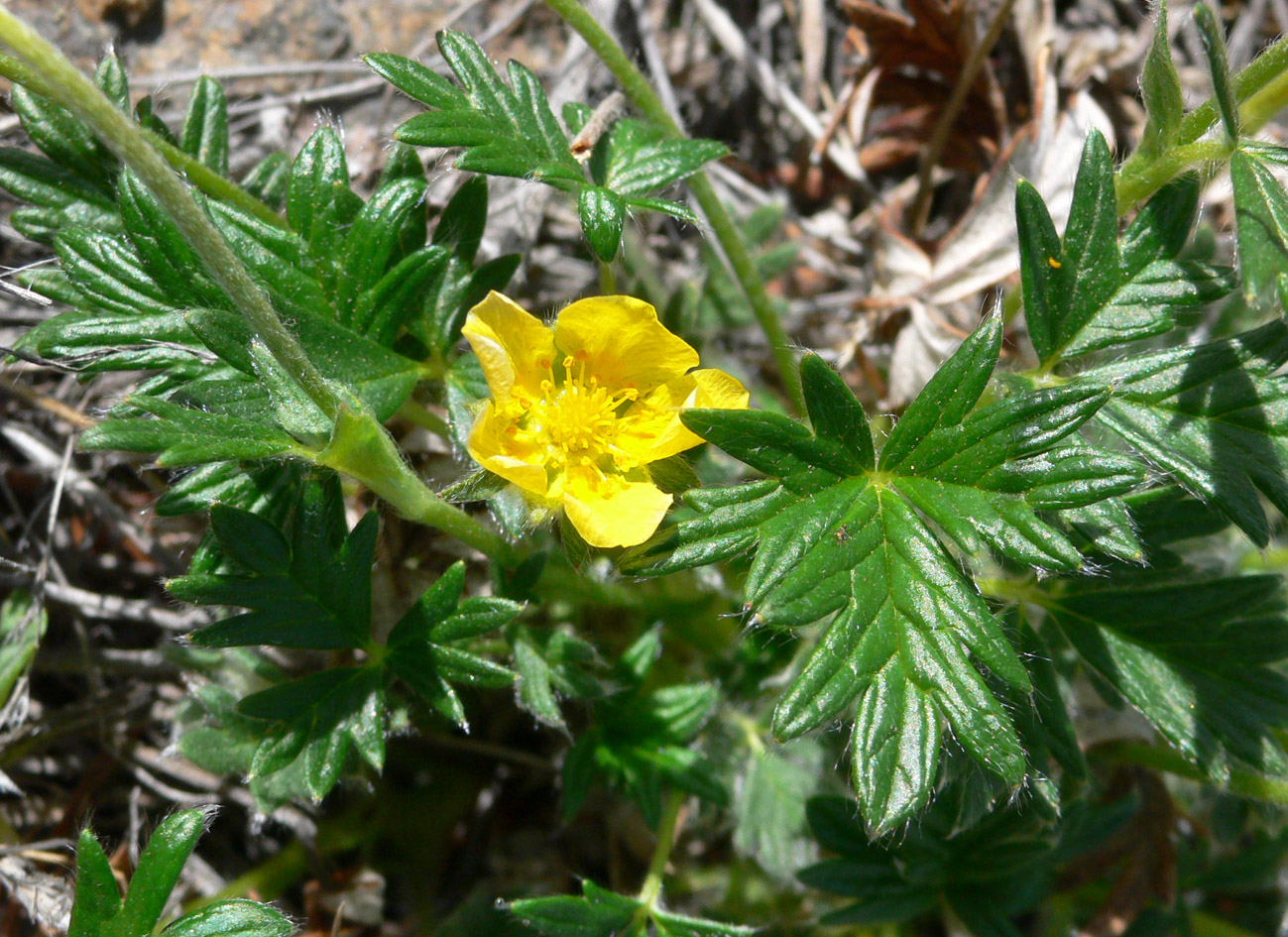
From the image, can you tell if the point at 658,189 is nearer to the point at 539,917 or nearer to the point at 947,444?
the point at 947,444

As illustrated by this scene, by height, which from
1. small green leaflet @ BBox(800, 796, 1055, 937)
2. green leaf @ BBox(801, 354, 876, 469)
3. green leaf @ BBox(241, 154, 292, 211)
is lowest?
small green leaflet @ BBox(800, 796, 1055, 937)

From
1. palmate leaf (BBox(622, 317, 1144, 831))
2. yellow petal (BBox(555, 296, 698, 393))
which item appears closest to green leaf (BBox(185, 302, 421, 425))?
yellow petal (BBox(555, 296, 698, 393))

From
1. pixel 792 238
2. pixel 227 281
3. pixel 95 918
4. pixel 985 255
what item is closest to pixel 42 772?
pixel 95 918

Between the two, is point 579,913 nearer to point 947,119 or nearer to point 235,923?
point 235,923

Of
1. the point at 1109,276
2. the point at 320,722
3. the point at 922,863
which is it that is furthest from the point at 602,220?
the point at 922,863

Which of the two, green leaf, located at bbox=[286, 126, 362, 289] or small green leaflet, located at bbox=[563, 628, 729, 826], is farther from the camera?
small green leaflet, located at bbox=[563, 628, 729, 826]

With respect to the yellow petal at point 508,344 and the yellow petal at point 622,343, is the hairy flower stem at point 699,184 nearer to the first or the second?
the yellow petal at point 622,343

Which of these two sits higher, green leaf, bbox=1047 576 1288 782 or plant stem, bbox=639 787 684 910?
green leaf, bbox=1047 576 1288 782

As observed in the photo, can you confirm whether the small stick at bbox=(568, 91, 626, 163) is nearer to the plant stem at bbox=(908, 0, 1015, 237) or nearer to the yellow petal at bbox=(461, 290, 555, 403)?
the yellow petal at bbox=(461, 290, 555, 403)
